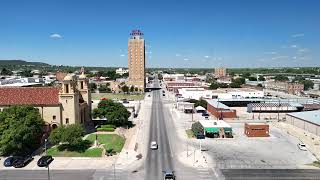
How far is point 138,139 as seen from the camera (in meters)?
78.3

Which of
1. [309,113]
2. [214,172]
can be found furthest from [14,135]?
[309,113]

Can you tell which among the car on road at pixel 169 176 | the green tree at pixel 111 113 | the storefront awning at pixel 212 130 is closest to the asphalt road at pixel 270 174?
the car on road at pixel 169 176

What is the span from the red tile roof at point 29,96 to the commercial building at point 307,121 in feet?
221

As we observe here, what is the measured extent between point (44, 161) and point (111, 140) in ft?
62.1

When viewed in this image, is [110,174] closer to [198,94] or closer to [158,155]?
[158,155]

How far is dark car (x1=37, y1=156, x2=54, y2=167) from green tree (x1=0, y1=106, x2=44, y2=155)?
5.64m

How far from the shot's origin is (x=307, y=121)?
91.7 m

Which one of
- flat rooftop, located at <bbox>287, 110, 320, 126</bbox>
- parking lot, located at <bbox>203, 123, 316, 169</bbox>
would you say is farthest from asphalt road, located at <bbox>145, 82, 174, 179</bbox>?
flat rooftop, located at <bbox>287, 110, 320, 126</bbox>

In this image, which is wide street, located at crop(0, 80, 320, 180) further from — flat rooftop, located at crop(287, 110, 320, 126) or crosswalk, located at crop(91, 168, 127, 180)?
flat rooftop, located at crop(287, 110, 320, 126)

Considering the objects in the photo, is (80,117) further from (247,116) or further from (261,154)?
(247,116)

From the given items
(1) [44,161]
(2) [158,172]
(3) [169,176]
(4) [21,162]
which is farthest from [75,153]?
(3) [169,176]

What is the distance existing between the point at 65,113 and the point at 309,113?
235ft

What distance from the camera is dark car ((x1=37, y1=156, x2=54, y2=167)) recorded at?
2254 inches

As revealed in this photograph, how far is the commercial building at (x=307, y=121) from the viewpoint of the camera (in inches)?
3420
